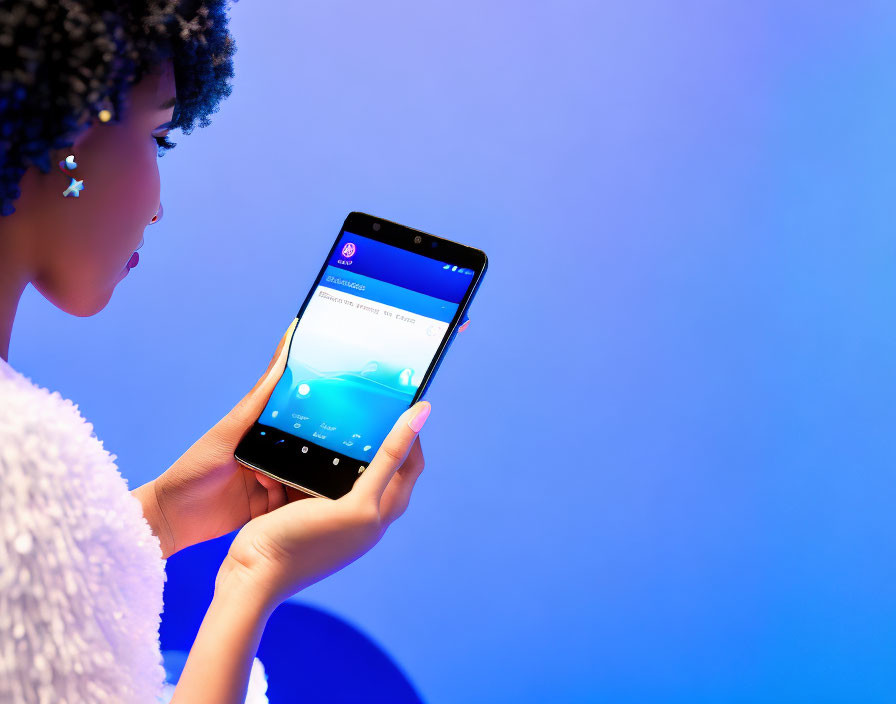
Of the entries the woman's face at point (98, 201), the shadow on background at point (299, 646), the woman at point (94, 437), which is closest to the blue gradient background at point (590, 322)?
the shadow on background at point (299, 646)

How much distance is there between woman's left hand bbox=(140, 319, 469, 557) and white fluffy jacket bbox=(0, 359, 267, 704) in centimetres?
16

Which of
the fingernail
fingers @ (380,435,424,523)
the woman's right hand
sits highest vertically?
the fingernail

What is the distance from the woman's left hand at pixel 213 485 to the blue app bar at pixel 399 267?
38 mm

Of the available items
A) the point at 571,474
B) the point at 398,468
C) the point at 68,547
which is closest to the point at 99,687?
the point at 68,547

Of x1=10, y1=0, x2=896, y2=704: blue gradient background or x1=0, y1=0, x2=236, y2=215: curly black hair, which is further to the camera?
x1=10, y1=0, x2=896, y2=704: blue gradient background

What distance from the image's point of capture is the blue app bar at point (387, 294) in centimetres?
61

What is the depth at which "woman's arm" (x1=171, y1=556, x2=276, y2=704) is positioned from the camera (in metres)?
0.43

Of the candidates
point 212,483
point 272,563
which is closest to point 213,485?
point 212,483

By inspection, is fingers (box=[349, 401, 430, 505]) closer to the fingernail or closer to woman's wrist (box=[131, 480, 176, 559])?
the fingernail

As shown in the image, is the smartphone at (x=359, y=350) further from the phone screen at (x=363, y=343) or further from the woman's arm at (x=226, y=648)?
the woman's arm at (x=226, y=648)

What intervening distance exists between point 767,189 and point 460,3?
1.54 ft

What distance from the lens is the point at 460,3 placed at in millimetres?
928

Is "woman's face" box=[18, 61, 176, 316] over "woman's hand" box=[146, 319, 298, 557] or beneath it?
over

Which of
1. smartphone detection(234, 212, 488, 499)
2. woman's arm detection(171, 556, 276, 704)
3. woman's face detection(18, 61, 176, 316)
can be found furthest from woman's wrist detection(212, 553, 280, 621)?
woman's face detection(18, 61, 176, 316)
